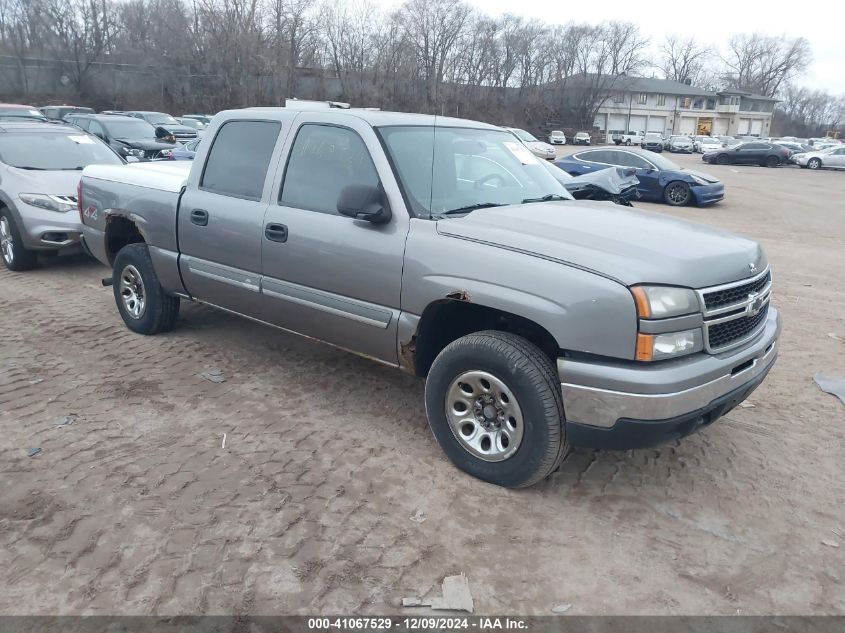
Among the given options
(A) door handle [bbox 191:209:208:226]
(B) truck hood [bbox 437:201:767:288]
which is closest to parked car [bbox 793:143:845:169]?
(B) truck hood [bbox 437:201:767:288]

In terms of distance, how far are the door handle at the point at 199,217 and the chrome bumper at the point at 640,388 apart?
117 inches

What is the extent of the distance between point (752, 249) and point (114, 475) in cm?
373

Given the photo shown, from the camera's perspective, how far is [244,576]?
2.86 meters

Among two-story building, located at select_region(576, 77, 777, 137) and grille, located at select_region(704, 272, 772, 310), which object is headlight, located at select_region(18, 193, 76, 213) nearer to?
grille, located at select_region(704, 272, 772, 310)

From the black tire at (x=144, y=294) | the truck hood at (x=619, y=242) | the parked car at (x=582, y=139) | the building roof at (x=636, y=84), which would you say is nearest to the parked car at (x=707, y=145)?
the parked car at (x=582, y=139)

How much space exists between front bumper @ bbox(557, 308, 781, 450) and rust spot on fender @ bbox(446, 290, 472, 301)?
60 cm

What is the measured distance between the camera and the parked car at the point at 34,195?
788 centimetres

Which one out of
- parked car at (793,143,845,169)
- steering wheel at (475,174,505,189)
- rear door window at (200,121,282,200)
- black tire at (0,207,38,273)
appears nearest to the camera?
steering wheel at (475,174,505,189)

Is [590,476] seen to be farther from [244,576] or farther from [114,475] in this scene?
[114,475]

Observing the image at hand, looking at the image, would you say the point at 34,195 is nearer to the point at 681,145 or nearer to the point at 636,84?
the point at 681,145

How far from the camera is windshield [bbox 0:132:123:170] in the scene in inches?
336

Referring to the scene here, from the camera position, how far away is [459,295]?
3480 millimetres

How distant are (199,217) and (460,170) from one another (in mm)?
2038

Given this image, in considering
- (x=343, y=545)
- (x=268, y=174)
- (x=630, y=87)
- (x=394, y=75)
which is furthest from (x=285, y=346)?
(x=630, y=87)
